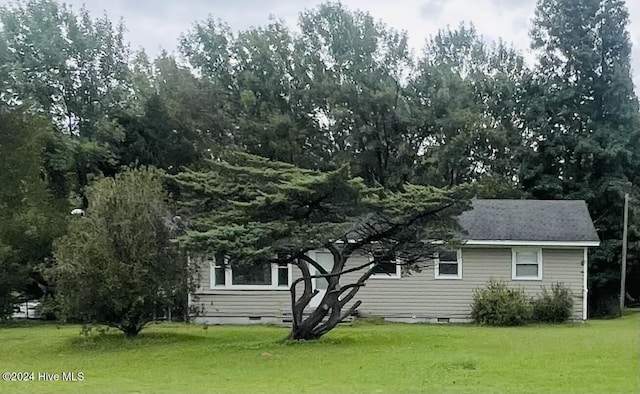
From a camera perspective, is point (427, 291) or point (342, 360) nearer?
point (342, 360)

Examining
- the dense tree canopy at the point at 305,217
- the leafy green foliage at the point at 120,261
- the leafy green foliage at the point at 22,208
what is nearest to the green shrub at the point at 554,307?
the dense tree canopy at the point at 305,217

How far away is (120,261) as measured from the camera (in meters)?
15.7

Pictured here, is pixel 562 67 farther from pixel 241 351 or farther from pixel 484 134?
pixel 241 351

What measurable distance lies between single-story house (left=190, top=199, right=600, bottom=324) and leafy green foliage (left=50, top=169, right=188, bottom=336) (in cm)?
542

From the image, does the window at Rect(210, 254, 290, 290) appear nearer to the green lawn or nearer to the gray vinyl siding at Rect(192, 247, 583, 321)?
the gray vinyl siding at Rect(192, 247, 583, 321)

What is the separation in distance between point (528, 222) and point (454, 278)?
2750mm

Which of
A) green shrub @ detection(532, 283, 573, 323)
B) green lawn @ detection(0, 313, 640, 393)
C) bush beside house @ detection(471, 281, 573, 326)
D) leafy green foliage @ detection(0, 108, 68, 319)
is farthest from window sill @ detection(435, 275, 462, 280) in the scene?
leafy green foliage @ detection(0, 108, 68, 319)

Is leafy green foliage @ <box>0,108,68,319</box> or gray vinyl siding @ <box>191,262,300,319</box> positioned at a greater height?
leafy green foliage @ <box>0,108,68,319</box>

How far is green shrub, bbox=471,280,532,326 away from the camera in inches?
793

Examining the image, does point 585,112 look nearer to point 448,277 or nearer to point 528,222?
point 528,222

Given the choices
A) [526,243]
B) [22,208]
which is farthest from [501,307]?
[22,208]

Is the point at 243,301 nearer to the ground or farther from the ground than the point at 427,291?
nearer to the ground

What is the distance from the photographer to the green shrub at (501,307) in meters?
20.1

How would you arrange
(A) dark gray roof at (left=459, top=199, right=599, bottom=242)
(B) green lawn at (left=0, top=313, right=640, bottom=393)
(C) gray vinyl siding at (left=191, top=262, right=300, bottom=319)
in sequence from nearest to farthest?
(B) green lawn at (left=0, top=313, right=640, bottom=393) < (A) dark gray roof at (left=459, top=199, right=599, bottom=242) < (C) gray vinyl siding at (left=191, top=262, right=300, bottom=319)
